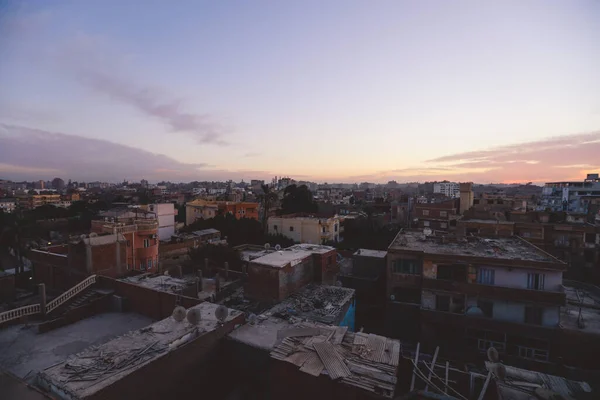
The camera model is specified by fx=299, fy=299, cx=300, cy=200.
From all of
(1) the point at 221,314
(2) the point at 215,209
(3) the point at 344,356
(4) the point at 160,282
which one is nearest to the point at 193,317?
(1) the point at 221,314

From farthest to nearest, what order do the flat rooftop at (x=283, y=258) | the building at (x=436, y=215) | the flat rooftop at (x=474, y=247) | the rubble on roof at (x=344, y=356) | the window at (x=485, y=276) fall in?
the building at (x=436, y=215)
the flat rooftop at (x=474, y=247)
the window at (x=485, y=276)
the flat rooftop at (x=283, y=258)
the rubble on roof at (x=344, y=356)

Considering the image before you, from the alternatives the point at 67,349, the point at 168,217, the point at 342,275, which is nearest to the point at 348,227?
the point at 342,275

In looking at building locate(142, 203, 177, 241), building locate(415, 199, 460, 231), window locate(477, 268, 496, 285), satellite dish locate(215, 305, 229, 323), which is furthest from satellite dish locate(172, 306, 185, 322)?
building locate(415, 199, 460, 231)

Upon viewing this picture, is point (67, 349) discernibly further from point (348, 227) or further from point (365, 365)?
point (348, 227)

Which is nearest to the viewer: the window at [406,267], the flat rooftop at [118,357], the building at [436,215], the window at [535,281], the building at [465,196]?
the flat rooftop at [118,357]

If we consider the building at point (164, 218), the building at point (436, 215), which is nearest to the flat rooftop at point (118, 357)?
the building at point (164, 218)

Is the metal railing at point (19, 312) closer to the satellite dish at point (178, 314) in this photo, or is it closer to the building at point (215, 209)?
the satellite dish at point (178, 314)

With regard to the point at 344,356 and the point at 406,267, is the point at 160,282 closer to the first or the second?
the point at 344,356
